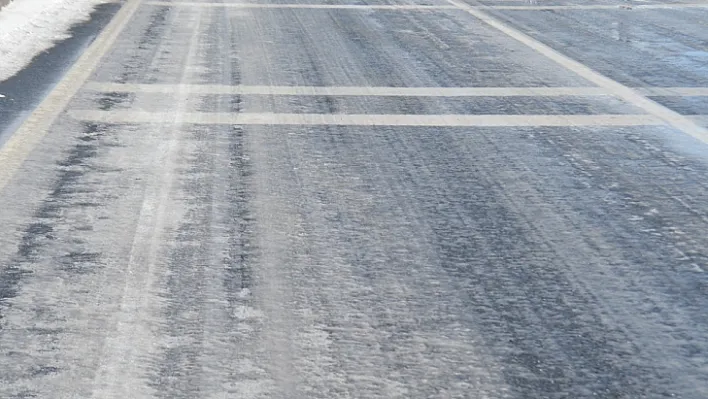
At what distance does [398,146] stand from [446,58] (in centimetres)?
393

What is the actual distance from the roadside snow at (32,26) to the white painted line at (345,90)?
1.43m

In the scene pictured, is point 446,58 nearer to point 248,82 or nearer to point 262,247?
point 248,82

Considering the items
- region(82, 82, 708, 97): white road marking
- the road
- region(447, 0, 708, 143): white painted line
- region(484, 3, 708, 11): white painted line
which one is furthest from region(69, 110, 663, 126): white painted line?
region(484, 3, 708, 11): white painted line

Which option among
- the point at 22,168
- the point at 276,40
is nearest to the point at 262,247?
the point at 22,168

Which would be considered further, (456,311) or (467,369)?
(456,311)

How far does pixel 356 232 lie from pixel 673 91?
482 centimetres

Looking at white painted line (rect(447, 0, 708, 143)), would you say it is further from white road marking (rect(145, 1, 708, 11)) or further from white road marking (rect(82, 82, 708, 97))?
white road marking (rect(145, 1, 708, 11))

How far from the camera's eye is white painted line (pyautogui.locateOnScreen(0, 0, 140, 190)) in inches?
271

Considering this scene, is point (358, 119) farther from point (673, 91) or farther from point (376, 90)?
point (673, 91)

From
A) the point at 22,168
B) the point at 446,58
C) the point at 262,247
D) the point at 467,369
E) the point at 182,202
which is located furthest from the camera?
the point at 446,58

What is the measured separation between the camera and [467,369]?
13.3ft

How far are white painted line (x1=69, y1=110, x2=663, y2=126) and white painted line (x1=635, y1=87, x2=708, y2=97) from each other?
0.98 metres

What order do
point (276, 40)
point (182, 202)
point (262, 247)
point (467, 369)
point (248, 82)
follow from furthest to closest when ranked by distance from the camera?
1. point (276, 40)
2. point (248, 82)
3. point (182, 202)
4. point (262, 247)
5. point (467, 369)

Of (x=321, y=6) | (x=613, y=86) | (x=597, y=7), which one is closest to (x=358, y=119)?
(x=613, y=86)
